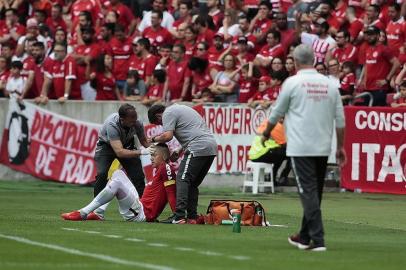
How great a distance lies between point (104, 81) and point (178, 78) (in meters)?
1.74

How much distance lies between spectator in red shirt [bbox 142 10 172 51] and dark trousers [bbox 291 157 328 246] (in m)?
16.7

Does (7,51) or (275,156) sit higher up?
(7,51)

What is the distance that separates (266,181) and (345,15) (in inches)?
184

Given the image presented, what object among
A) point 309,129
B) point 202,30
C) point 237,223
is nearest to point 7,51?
point 202,30

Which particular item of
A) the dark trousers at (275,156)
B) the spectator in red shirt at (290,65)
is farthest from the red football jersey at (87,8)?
the dark trousers at (275,156)

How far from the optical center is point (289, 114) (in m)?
13.3

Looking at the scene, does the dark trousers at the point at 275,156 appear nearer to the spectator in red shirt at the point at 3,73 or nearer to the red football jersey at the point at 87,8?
the spectator in red shirt at the point at 3,73

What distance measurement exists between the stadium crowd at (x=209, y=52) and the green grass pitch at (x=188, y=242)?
5.08 m

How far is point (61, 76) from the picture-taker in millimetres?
28438

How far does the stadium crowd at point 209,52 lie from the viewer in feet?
86.1

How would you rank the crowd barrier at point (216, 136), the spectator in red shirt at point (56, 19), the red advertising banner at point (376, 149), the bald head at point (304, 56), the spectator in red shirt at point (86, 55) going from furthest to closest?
the spectator in red shirt at point (56, 19) → the spectator in red shirt at point (86, 55) → the crowd barrier at point (216, 136) → the red advertising banner at point (376, 149) → the bald head at point (304, 56)

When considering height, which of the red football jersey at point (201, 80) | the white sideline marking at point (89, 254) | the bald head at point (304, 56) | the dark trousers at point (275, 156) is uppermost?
the red football jersey at point (201, 80)

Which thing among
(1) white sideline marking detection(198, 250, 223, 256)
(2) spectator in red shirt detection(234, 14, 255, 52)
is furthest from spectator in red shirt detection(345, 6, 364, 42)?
(1) white sideline marking detection(198, 250, 223, 256)

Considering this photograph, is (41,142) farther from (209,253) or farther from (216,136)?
(209,253)
